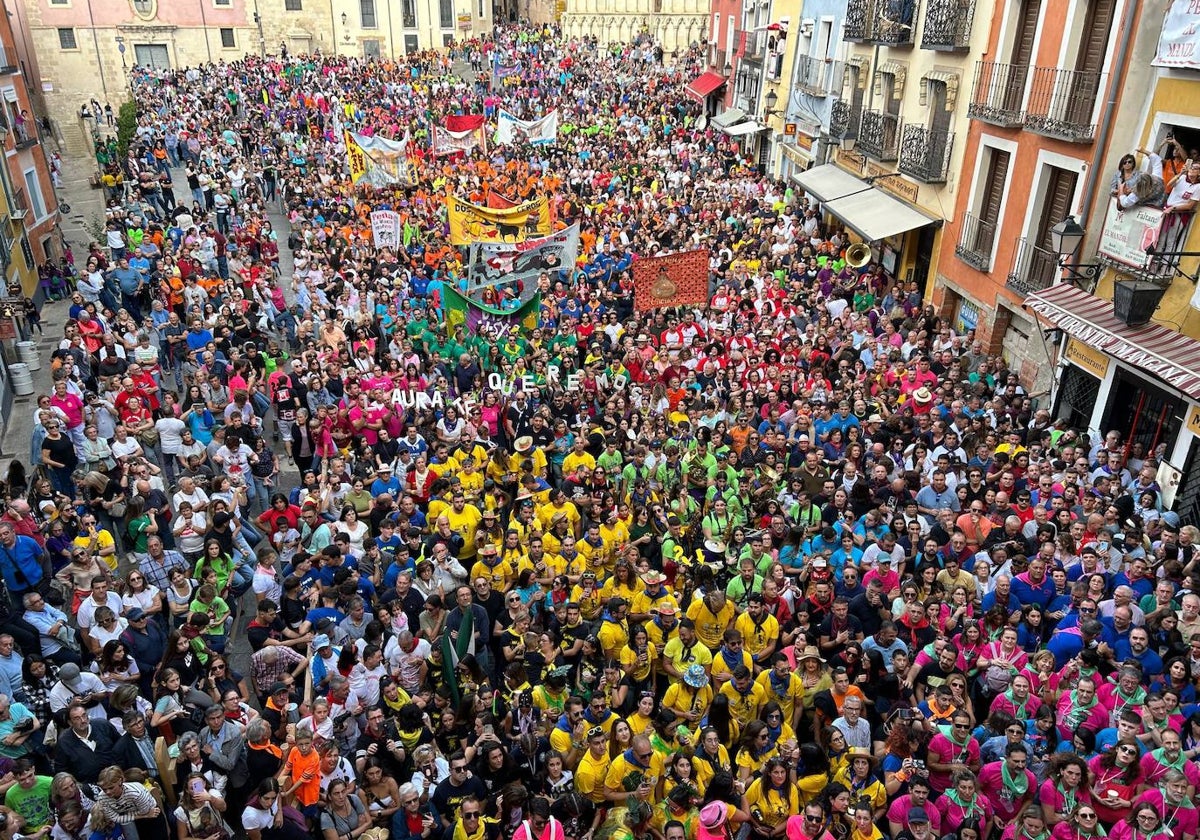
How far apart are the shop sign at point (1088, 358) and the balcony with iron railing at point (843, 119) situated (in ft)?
34.3

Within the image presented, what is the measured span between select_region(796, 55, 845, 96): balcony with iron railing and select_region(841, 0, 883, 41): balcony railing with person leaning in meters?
1.23

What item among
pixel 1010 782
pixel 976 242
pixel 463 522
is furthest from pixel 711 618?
pixel 976 242

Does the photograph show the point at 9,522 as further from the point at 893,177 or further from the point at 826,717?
the point at 893,177

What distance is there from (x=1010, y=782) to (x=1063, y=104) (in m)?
10.8

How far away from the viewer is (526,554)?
29.7 feet

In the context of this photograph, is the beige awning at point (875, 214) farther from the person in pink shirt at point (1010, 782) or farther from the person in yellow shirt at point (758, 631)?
the person in pink shirt at point (1010, 782)

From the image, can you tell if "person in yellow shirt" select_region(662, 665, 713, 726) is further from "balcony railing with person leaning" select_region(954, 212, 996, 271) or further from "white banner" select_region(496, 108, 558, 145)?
"white banner" select_region(496, 108, 558, 145)

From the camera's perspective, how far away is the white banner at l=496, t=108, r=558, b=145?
1079 inches

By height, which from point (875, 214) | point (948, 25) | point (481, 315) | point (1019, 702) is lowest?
point (481, 315)

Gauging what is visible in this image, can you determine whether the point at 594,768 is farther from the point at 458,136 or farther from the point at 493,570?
the point at 458,136

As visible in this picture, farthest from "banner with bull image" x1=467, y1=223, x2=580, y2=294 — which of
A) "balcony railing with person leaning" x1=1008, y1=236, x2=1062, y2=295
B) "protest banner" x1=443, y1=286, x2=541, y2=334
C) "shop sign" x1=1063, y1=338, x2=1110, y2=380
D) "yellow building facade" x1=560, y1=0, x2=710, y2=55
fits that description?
"yellow building facade" x1=560, y1=0, x2=710, y2=55

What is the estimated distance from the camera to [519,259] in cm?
1670

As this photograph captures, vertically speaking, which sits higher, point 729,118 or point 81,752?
point 81,752

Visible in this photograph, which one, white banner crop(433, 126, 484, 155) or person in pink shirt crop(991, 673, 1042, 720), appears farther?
white banner crop(433, 126, 484, 155)
